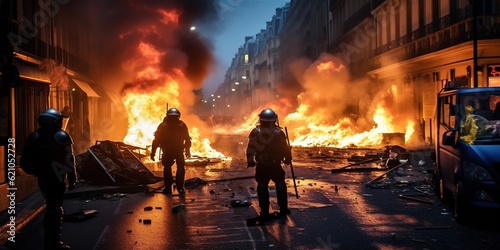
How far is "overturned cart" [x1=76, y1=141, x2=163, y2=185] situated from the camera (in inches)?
428

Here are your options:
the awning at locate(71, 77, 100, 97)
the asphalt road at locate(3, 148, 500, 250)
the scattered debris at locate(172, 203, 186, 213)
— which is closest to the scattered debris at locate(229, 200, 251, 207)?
the asphalt road at locate(3, 148, 500, 250)

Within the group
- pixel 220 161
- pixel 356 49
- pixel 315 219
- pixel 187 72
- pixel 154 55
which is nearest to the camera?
pixel 315 219

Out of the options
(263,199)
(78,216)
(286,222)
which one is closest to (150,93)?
(78,216)

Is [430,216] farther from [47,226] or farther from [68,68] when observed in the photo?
[68,68]

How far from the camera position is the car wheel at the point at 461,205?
677cm

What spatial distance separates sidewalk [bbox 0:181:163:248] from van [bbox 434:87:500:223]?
601cm

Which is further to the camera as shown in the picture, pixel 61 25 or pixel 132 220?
pixel 61 25

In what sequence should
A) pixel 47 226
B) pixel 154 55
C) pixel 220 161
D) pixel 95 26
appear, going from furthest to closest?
1. pixel 95 26
2. pixel 154 55
3. pixel 220 161
4. pixel 47 226

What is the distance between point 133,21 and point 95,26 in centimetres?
497

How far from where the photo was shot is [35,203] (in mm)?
8836

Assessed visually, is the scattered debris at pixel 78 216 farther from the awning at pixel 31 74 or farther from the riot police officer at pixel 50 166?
the awning at pixel 31 74

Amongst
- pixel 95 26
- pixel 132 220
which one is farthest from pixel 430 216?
pixel 95 26

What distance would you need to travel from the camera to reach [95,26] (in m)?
25.4

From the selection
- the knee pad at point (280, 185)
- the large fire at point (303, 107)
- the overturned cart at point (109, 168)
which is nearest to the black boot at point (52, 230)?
the knee pad at point (280, 185)
